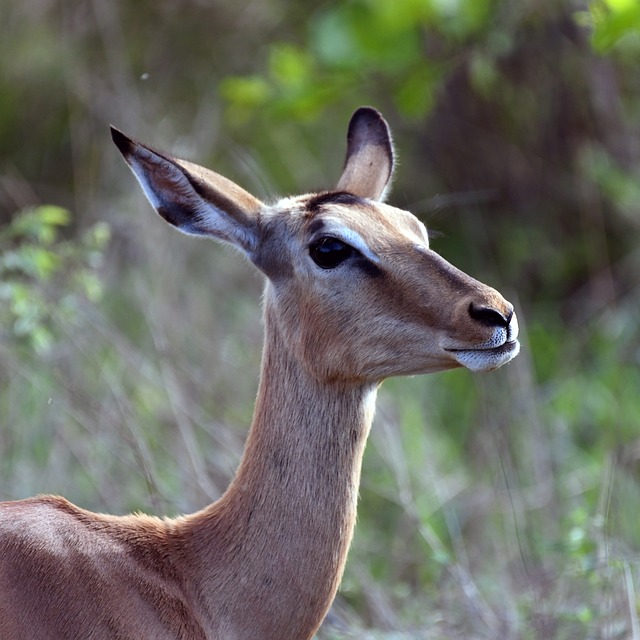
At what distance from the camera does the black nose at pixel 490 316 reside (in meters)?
3.88

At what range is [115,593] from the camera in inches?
153

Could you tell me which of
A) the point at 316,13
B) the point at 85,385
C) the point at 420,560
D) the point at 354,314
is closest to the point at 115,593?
the point at 354,314

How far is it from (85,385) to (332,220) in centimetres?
383

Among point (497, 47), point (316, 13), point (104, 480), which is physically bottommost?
point (104, 480)

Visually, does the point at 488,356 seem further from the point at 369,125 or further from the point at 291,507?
the point at 369,125

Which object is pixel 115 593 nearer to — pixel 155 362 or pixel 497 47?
pixel 155 362

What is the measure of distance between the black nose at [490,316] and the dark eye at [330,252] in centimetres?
53

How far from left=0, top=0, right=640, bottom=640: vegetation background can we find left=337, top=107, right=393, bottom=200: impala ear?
547 mm

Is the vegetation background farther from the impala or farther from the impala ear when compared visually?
the impala

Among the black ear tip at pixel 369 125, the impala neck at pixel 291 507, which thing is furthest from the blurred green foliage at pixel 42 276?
the impala neck at pixel 291 507

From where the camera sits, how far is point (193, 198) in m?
A: 4.30

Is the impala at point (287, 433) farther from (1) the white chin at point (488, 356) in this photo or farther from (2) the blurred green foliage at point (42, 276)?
(2) the blurred green foliage at point (42, 276)

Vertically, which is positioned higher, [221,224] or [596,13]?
[596,13]

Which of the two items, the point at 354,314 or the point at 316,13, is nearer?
the point at 354,314
